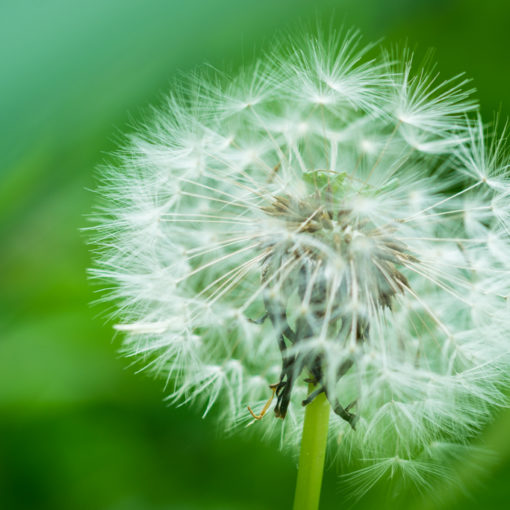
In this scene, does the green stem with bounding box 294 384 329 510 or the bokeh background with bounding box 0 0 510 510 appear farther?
the bokeh background with bounding box 0 0 510 510

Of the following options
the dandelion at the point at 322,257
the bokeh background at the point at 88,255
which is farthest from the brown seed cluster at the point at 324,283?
the bokeh background at the point at 88,255

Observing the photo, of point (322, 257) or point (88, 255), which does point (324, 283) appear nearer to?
point (322, 257)

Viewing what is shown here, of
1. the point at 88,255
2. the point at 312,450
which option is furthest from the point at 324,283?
the point at 88,255

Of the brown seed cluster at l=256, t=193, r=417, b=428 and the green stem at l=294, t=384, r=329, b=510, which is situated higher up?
the brown seed cluster at l=256, t=193, r=417, b=428

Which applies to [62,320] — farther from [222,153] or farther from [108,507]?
[222,153]

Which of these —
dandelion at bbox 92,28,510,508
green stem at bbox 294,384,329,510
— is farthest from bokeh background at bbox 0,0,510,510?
green stem at bbox 294,384,329,510

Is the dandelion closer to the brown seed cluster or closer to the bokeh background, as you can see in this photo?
the brown seed cluster
